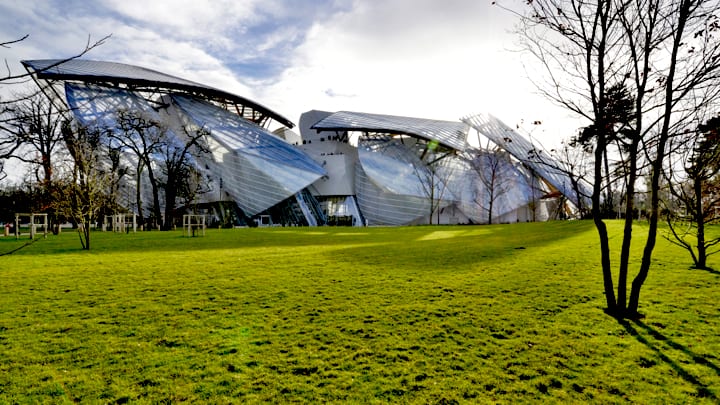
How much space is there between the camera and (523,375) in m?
4.59

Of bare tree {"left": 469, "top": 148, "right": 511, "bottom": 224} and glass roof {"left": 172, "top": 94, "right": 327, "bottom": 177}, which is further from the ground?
glass roof {"left": 172, "top": 94, "right": 327, "bottom": 177}

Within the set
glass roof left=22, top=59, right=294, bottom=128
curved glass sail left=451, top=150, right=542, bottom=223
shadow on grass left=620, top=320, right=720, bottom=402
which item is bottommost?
shadow on grass left=620, top=320, right=720, bottom=402

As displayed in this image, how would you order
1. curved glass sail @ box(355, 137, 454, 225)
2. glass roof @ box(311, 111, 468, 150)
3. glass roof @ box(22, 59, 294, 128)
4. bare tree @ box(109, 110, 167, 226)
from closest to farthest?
bare tree @ box(109, 110, 167, 226)
glass roof @ box(22, 59, 294, 128)
curved glass sail @ box(355, 137, 454, 225)
glass roof @ box(311, 111, 468, 150)

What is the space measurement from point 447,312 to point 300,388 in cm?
335

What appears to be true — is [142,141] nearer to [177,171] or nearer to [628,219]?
[177,171]

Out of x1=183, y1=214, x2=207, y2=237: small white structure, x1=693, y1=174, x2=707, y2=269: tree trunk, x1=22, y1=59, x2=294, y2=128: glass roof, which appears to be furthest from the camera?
x1=22, y1=59, x2=294, y2=128: glass roof

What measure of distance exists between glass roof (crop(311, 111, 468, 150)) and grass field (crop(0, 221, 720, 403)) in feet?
142

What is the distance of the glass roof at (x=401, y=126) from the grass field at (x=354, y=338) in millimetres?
43233

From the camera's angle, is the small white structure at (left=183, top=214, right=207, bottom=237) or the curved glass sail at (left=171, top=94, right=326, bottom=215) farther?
the curved glass sail at (left=171, top=94, right=326, bottom=215)

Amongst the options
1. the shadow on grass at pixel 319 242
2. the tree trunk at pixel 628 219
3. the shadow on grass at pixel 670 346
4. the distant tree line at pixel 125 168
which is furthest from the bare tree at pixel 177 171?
the shadow on grass at pixel 670 346

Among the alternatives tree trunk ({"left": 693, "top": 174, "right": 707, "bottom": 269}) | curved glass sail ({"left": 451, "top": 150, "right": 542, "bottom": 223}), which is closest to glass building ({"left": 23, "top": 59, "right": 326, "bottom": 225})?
curved glass sail ({"left": 451, "top": 150, "right": 542, "bottom": 223})

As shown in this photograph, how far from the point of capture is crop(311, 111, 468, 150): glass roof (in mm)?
51719

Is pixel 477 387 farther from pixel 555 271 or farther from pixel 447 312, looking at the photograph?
pixel 555 271

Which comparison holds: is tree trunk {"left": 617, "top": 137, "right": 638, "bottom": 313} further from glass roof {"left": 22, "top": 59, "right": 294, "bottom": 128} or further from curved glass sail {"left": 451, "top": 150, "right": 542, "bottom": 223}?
glass roof {"left": 22, "top": 59, "right": 294, "bottom": 128}
